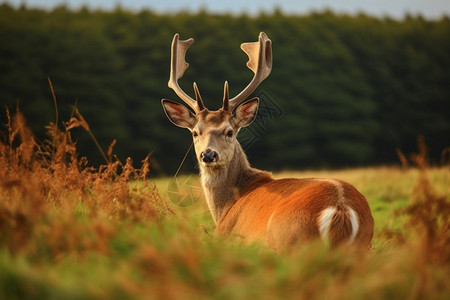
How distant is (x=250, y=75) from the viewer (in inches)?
1575

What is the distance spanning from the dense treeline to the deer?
23.4 meters

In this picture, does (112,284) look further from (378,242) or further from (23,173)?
(378,242)

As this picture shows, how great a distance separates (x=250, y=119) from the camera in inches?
313

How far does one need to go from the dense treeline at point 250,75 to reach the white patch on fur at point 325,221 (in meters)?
26.3

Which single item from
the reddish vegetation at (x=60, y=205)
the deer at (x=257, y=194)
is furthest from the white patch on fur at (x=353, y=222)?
the reddish vegetation at (x=60, y=205)

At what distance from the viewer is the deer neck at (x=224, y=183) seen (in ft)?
24.9

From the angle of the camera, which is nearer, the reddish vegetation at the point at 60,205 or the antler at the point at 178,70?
the reddish vegetation at the point at 60,205

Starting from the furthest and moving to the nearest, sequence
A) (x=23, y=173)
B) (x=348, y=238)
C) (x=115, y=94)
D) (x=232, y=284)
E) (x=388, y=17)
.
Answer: (x=388, y=17), (x=115, y=94), (x=23, y=173), (x=348, y=238), (x=232, y=284)

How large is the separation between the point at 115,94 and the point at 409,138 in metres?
17.6

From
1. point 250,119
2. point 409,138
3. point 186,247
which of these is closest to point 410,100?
point 409,138

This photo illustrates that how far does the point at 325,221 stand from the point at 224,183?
2489 millimetres

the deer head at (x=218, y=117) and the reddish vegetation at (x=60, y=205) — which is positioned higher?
the deer head at (x=218, y=117)

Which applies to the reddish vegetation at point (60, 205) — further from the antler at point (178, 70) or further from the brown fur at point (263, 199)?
the antler at point (178, 70)

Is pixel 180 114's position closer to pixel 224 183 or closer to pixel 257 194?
pixel 224 183
